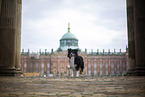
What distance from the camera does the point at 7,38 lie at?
1535cm

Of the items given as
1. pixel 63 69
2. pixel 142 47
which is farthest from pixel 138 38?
pixel 63 69

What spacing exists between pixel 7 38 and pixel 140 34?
1008cm

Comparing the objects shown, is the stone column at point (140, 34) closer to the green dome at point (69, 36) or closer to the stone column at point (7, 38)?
the stone column at point (7, 38)

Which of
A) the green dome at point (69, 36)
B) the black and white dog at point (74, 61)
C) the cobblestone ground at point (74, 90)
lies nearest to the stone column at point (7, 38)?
the black and white dog at point (74, 61)

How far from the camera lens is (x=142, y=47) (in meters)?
15.4

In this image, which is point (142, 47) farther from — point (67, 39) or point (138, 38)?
point (67, 39)

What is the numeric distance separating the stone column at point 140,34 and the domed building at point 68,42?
113514mm

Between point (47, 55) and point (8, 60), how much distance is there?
107 meters

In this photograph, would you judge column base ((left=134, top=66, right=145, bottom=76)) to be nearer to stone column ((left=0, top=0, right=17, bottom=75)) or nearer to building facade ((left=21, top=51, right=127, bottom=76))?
stone column ((left=0, top=0, right=17, bottom=75))

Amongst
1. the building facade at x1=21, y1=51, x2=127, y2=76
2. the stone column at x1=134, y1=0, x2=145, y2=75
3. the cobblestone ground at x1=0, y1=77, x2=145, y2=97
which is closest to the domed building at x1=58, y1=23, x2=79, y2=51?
the building facade at x1=21, y1=51, x2=127, y2=76

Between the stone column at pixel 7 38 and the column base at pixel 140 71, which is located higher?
the stone column at pixel 7 38

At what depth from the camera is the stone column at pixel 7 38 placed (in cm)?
1516

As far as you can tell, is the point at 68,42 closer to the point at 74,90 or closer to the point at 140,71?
the point at 140,71

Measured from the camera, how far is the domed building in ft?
426
